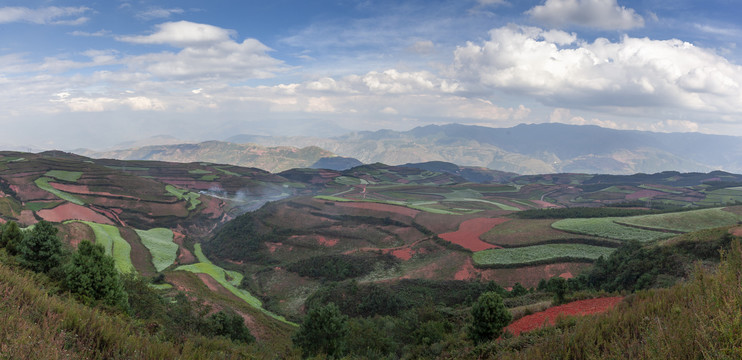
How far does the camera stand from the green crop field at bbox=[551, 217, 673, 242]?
1686 inches

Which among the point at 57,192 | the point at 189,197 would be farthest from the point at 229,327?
the point at 189,197

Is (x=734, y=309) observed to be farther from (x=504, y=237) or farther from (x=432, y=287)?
(x=504, y=237)

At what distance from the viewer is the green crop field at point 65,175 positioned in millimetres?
84162

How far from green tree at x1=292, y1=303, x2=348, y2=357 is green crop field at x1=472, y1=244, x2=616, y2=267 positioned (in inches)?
1088

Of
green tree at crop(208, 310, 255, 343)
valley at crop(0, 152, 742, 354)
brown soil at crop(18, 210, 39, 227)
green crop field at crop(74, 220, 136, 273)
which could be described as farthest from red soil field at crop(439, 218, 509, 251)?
brown soil at crop(18, 210, 39, 227)

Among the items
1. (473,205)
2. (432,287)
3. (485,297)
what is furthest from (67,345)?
(473,205)

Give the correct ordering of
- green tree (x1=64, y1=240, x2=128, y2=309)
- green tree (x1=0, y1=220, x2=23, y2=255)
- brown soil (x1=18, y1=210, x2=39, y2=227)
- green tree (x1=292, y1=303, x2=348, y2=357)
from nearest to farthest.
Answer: green tree (x1=64, y1=240, x2=128, y2=309)
green tree (x1=0, y1=220, x2=23, y2=255)
green tree (x1=292, y1=303, x2=348, y2=357)
brown soil (x1=18, y1=210, x2=39, y2=227)

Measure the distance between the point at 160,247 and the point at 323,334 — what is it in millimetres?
49014

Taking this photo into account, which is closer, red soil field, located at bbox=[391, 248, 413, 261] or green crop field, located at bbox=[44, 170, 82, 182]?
red soil field, located at bbox=[391, 248, 413, 261]

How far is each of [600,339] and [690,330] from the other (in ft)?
6.86

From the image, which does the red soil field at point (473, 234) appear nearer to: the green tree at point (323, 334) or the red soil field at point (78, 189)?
the green tree at point (323, 334)

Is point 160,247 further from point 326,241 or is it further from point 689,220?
point 689,220

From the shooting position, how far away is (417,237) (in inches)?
2399

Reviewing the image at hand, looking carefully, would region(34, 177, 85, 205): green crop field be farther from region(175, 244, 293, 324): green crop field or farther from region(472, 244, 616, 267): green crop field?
region(472, 244, 616, 267): green crop field
